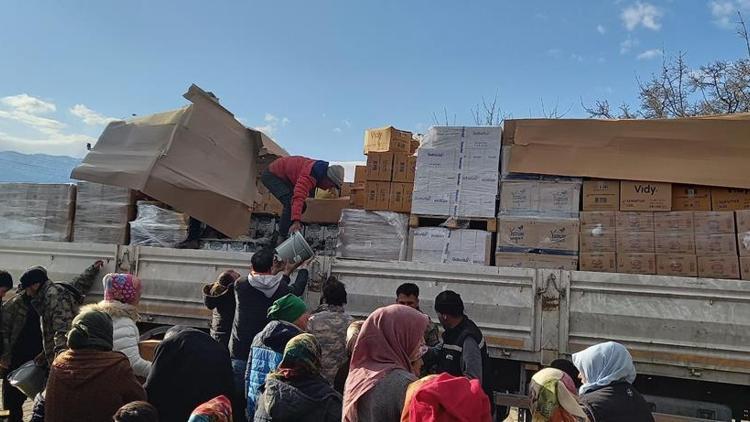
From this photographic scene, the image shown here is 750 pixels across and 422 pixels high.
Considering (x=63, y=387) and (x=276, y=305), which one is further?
(x=276, y=305)

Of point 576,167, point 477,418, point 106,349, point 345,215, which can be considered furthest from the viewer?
point 345,215

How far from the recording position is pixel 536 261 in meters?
4.82

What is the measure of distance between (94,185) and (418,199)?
11.6ft

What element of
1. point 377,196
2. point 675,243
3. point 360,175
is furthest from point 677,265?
point 360,175

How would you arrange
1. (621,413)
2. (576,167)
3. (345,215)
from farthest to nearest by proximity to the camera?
1. (345,215)
2. (576,167)
3. (621,413)

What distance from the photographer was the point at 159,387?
2.79m

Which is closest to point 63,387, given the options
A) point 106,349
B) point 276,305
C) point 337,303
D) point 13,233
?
point 106,349

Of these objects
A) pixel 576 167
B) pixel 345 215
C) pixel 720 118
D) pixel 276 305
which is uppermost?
pixel 720 118

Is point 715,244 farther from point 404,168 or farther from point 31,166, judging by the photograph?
point 31,166

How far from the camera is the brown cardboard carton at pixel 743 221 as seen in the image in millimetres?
4398

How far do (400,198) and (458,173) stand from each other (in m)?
0.59

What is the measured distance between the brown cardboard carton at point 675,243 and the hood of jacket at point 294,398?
3.33m

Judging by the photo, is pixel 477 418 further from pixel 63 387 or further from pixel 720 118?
pixel 720 118

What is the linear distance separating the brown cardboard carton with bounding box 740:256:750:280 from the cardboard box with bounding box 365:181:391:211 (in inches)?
115
